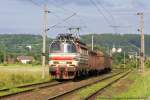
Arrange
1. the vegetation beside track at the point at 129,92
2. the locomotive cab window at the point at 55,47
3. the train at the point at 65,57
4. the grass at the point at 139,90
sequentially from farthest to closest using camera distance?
the locomotive cab window at the point at 55,47
the train at the point at 65,57
the grass at the point at 139,90
the vegetation beside track at the point at 129,92

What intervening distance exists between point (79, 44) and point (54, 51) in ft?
7.87

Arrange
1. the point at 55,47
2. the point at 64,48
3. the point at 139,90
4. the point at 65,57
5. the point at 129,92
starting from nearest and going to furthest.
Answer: the point at 139,90 → the point at 129,92 → the point at 65,57 → the point at 64,48 → the point at 55,47

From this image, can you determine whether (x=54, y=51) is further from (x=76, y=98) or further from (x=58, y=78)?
(x=76, y=98)

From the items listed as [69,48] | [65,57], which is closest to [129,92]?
[65,57]

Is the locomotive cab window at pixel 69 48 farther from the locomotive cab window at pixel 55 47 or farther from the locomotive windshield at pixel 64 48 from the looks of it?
the locomotive cab window at pixel 55 47

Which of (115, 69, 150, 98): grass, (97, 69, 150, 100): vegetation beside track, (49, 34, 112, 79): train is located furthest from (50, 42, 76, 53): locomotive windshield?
(115, 69, 150, 98): grass

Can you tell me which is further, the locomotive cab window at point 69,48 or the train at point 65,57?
the locomotive cab window at point 69,48

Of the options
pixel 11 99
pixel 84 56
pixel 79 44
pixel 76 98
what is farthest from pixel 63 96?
pixel 84 56

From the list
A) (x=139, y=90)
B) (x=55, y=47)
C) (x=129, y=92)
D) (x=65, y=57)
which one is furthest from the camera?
(x=55, y=47)

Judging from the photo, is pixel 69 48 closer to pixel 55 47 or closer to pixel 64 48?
pixel 64 48

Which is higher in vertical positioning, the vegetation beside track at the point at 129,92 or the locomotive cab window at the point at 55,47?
the locomotive cab window at the point at 55,47

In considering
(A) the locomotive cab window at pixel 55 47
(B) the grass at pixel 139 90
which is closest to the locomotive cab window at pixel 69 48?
(A) the locomotive cab window at pixel 55 47

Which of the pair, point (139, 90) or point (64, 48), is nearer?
point (139, 90)

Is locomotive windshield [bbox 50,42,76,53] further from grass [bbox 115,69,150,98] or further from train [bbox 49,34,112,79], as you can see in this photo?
grass [bbox 115,69,150,98]
